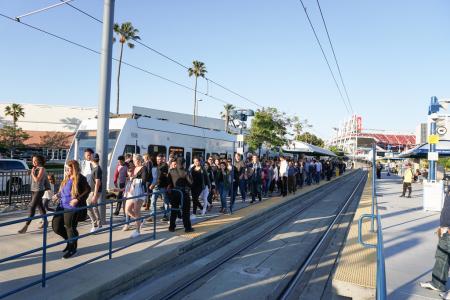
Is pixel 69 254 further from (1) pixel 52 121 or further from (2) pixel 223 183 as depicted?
(1) pixel 52 121

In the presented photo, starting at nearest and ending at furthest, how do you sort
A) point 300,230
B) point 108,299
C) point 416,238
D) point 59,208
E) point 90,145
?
1. point 108,299
2. point 59,208
3. point 416,238
4. point 300,230
5. point 90,145

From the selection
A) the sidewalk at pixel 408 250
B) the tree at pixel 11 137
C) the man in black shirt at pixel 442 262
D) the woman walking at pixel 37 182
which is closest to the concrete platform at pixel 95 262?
the woman walking at pixel 37 182

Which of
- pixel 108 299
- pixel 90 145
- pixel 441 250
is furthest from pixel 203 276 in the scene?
pixel 90 145

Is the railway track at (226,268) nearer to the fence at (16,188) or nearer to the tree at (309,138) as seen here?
the fence at (16,188)

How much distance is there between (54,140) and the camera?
46750 millimetres

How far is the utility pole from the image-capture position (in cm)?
803

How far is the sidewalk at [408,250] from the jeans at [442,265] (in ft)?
0.58

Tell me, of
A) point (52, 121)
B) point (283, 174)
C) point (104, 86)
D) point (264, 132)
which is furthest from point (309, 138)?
point (104, 86)

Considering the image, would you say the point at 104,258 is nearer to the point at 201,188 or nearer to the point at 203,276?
the point at 203,276

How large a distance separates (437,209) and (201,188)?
30.0ft

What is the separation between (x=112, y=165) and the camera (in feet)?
38.2

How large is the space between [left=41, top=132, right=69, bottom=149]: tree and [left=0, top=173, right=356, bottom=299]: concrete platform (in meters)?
42.5

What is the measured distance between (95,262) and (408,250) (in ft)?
20.3

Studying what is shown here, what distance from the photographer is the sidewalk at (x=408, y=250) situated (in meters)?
5.20
